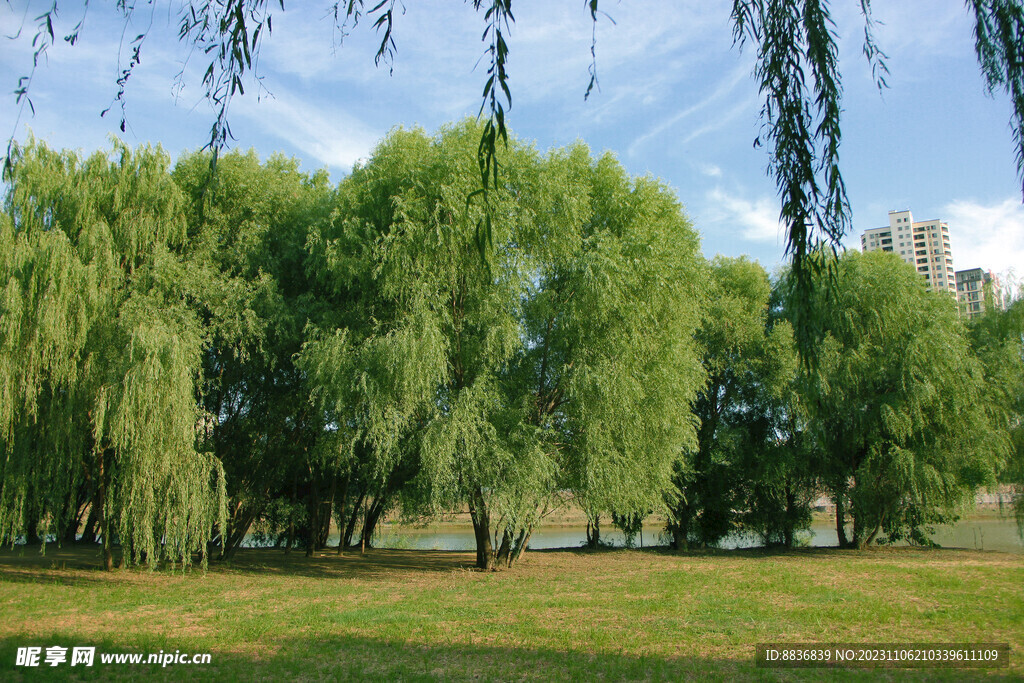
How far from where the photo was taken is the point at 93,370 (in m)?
11.4

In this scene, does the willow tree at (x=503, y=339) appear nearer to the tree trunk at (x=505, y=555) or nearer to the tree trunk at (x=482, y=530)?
the tree trunk at (x=482, y=530)

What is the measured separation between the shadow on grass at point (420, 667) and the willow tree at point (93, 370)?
4.42m

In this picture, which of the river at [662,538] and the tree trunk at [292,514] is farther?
the river at [662,538]

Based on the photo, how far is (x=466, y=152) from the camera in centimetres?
1423

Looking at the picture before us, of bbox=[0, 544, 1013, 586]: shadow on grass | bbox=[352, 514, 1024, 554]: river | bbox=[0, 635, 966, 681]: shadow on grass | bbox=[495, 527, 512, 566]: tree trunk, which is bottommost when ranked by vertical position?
bbox=[352, 514, 1024, 554]: river

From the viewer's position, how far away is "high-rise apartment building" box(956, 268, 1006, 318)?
20.2m

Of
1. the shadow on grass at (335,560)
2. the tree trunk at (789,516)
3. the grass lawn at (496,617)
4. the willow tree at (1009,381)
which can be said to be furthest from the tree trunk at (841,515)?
the grass lawn at (496,617)

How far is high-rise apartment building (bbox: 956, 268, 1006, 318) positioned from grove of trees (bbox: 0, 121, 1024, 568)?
11.7 feet

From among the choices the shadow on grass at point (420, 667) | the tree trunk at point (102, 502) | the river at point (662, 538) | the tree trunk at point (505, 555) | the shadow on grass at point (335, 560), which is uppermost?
the tree trunk at point (102, 502)

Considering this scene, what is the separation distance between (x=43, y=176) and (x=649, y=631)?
45.6ft

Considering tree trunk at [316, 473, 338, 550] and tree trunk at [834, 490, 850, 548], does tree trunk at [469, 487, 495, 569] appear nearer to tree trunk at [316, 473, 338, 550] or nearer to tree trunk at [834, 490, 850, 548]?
tree trunk at [316, 473, 338, 550]

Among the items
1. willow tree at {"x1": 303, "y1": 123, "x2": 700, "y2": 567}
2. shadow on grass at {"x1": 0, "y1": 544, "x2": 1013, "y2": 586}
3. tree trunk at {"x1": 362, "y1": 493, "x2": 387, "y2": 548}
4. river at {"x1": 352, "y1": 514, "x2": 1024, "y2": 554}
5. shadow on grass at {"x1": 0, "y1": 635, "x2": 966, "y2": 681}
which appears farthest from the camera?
river at {"x1": 352, "y1": 514, "x2": 1024, "y2": 554}

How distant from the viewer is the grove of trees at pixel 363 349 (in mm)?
11375

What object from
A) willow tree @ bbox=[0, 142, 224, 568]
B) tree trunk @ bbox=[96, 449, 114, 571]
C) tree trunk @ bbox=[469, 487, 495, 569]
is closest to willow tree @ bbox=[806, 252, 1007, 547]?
tree trunk @ bbox=[469, 487, 495, 569]
